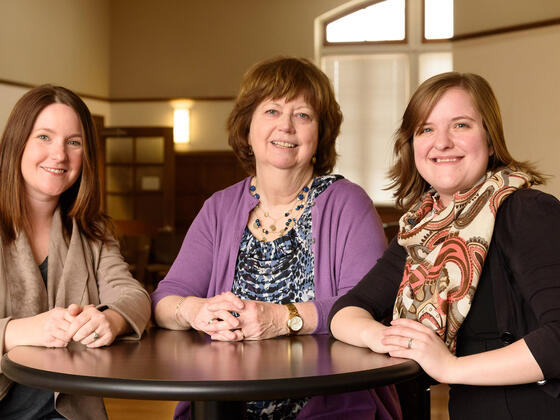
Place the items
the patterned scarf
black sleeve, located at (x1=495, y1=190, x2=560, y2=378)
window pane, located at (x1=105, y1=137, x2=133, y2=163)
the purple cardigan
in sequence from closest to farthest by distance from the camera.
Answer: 1. black sleeve, located at (x1=495, y1=190, x2=560, y2=378)
2. the patterned scarf
3. the purple cardigan
4. window pane, located at (x1=105, y1=137, x2=133, y2=163)

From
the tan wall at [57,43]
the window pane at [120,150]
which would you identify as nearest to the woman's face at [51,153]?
the tan wall at [57,43]

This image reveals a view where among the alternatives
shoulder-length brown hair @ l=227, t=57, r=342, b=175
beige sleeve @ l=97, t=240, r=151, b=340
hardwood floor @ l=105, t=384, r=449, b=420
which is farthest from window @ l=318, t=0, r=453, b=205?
beige sleeve @ l=97, t=240, r=151, b=340

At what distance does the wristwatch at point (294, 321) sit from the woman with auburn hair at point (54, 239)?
41 centimetres

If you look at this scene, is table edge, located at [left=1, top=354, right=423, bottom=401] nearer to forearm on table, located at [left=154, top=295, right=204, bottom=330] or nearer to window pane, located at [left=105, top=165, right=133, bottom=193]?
forearm on table, located at [left=154, top=295, right=204, bottom=330]

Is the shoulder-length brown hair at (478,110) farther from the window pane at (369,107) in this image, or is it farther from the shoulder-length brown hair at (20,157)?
the window pane at (369,107)

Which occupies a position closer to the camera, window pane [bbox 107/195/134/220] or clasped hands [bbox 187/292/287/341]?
clasped hands [bbox 187/292/287/341]

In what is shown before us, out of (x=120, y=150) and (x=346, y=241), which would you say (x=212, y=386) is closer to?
(x=346, y=241)

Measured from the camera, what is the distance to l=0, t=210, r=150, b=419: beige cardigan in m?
1.99

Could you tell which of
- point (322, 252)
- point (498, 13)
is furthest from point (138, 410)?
point (498, 13)

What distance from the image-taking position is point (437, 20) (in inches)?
441

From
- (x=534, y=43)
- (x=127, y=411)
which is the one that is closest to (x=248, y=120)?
(x=127, y=411)

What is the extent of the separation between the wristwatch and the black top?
45 centimetres

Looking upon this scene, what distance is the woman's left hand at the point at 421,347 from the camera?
1582mm

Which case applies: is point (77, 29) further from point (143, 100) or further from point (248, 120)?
point (248, 120)
